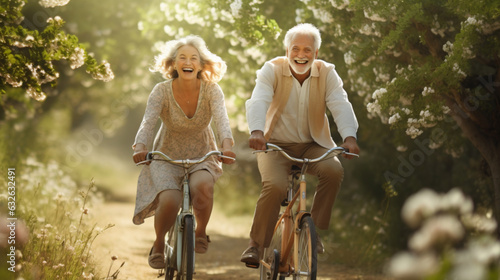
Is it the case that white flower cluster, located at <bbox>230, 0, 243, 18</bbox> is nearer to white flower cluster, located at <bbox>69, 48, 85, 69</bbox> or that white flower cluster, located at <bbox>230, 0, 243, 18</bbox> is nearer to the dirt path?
the dirt path

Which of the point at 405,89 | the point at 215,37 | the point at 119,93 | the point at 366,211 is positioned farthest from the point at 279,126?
the point at 119,93

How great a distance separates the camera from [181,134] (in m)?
5.97

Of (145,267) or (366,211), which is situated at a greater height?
(366,211)

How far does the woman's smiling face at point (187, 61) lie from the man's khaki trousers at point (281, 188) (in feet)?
2.95

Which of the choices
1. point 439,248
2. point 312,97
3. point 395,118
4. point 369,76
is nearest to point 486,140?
point 395,118

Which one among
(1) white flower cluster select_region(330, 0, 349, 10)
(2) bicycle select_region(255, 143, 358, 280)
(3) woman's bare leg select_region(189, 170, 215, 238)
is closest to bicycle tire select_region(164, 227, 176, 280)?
(3) woman's bare leg select_region(189, 170, 215, 238)

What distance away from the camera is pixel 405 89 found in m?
7.17

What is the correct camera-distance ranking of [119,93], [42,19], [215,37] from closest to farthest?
1. [215,37]
2. [42,19]
3. [119,93]

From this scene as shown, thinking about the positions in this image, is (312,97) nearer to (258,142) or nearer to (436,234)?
(258,142)

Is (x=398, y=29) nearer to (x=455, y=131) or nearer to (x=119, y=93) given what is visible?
(x=455, y=131)

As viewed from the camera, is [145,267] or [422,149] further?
[422,149]

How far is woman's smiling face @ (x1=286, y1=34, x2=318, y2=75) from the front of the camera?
18.6 feet

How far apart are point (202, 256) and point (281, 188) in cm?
556

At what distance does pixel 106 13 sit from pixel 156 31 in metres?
4.19
